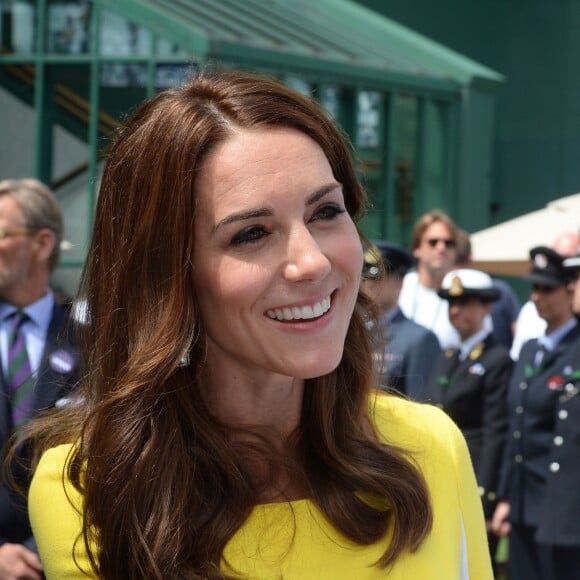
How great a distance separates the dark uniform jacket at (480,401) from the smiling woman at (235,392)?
4.38 m

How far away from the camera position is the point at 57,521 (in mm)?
2119

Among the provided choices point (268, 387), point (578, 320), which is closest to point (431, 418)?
point (268, 387)

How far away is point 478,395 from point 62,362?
11.3 feet

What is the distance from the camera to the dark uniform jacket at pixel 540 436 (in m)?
6.01

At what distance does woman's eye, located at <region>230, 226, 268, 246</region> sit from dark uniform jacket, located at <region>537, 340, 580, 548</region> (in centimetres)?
424

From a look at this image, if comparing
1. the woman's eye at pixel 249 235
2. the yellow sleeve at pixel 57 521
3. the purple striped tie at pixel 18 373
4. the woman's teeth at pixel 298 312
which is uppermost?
the woman's eye at pixel 249 235

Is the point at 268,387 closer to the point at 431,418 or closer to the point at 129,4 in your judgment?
the point at 431,418

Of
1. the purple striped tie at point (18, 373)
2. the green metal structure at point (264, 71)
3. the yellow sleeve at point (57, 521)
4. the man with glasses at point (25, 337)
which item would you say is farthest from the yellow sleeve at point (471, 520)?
the green metal structure at point (264, 71)

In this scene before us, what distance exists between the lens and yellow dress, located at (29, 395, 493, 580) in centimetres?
204

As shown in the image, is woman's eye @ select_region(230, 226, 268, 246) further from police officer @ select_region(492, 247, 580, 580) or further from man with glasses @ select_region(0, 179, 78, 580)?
police officer @ select_region(492, 247, 580, 580)

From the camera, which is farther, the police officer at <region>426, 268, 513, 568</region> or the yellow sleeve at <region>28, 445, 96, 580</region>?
the police officer at <region>426, 268, 513, 568</region>

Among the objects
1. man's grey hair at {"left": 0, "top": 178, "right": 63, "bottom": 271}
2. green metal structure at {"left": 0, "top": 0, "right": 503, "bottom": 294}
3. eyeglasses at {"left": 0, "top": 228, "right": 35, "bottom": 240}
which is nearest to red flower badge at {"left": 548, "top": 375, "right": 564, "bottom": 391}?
man's grey hair at {"left": 0, "top": 178, "right": 63, "bottom": 271}

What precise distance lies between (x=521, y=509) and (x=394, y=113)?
24.1 feet

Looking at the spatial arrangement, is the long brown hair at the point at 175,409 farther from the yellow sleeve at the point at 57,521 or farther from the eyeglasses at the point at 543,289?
the eyeglasses at the point at 543,289
